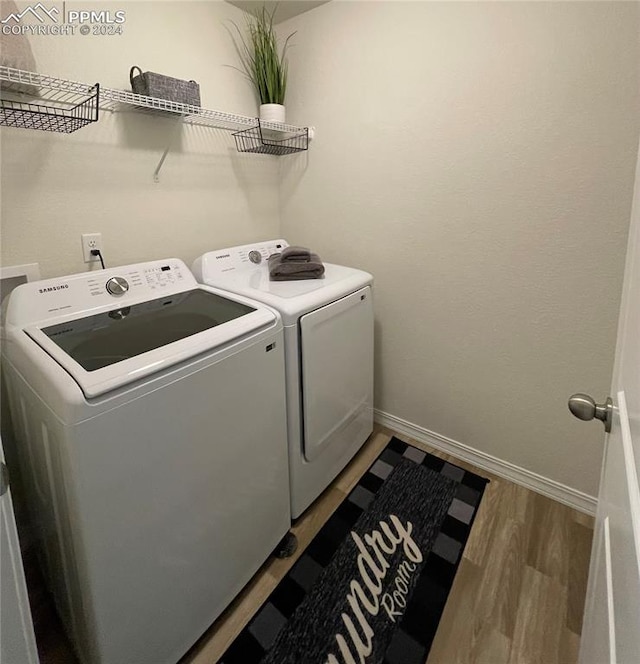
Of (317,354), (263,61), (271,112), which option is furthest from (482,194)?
(263,61)

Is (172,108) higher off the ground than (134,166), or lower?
higher

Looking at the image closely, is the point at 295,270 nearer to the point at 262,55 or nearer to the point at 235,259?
the point at 235,259

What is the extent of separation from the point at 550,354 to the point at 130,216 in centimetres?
187

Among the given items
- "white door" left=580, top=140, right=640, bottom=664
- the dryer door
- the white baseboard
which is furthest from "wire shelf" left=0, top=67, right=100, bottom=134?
the white baseboard

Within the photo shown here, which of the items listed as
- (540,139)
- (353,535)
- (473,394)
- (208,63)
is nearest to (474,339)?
(473,394)

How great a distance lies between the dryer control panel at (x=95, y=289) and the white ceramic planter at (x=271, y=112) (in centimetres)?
95

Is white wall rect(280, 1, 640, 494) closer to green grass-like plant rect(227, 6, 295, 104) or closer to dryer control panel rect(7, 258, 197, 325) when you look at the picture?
green grass-like plant rect(227, 6, 295, 104)

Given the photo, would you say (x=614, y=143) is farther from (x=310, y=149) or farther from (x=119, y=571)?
(x=119, y=571)

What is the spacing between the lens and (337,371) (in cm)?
163

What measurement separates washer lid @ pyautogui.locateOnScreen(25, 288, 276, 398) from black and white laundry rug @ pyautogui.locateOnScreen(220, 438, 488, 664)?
96 cm

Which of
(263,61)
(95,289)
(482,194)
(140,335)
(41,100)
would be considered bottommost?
(140,335)

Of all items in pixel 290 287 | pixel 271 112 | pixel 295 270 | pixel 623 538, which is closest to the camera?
pixel 623 538

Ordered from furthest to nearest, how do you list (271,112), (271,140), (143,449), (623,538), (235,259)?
(271,140), (271,112), (235,259), (143,449), (623,538)

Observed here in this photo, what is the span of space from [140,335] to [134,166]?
0.87 metres
